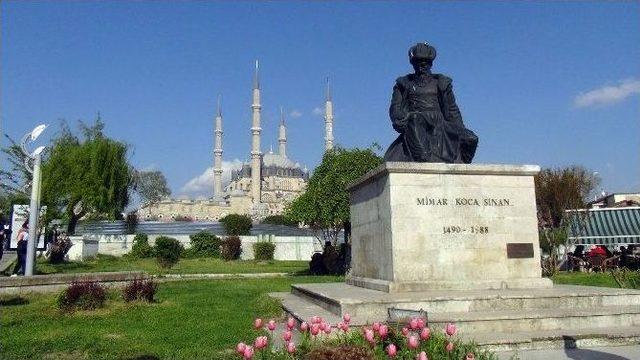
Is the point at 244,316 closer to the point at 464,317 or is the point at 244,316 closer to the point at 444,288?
the point at 444,288

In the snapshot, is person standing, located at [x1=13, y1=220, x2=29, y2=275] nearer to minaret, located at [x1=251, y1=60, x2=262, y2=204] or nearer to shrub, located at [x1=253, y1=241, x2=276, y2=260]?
shrub, located at [x1=253, y1=241, x2=276, y2=260]

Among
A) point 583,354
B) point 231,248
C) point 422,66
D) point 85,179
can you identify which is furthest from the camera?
point 231,248

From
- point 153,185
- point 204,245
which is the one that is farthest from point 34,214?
point 153,185

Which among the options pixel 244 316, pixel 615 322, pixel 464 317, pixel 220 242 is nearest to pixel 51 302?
pixel 244 316

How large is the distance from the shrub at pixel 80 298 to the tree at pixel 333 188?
533 inches

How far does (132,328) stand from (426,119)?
5.46 m

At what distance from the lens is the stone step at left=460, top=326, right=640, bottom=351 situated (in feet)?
17.3

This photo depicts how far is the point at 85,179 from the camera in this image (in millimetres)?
29812

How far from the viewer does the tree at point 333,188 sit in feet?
73.2

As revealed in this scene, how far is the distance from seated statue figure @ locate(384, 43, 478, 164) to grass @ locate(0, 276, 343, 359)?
3.42 metres

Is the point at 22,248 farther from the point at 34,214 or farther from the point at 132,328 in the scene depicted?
the point at 132,328

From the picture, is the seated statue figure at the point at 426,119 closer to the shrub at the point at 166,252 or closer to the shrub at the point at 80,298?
the shrub at the point at 80,298

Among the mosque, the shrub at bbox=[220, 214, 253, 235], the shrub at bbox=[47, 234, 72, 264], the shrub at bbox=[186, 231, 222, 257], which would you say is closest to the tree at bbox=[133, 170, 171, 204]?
the mosque

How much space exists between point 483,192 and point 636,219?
22765 millimetres
